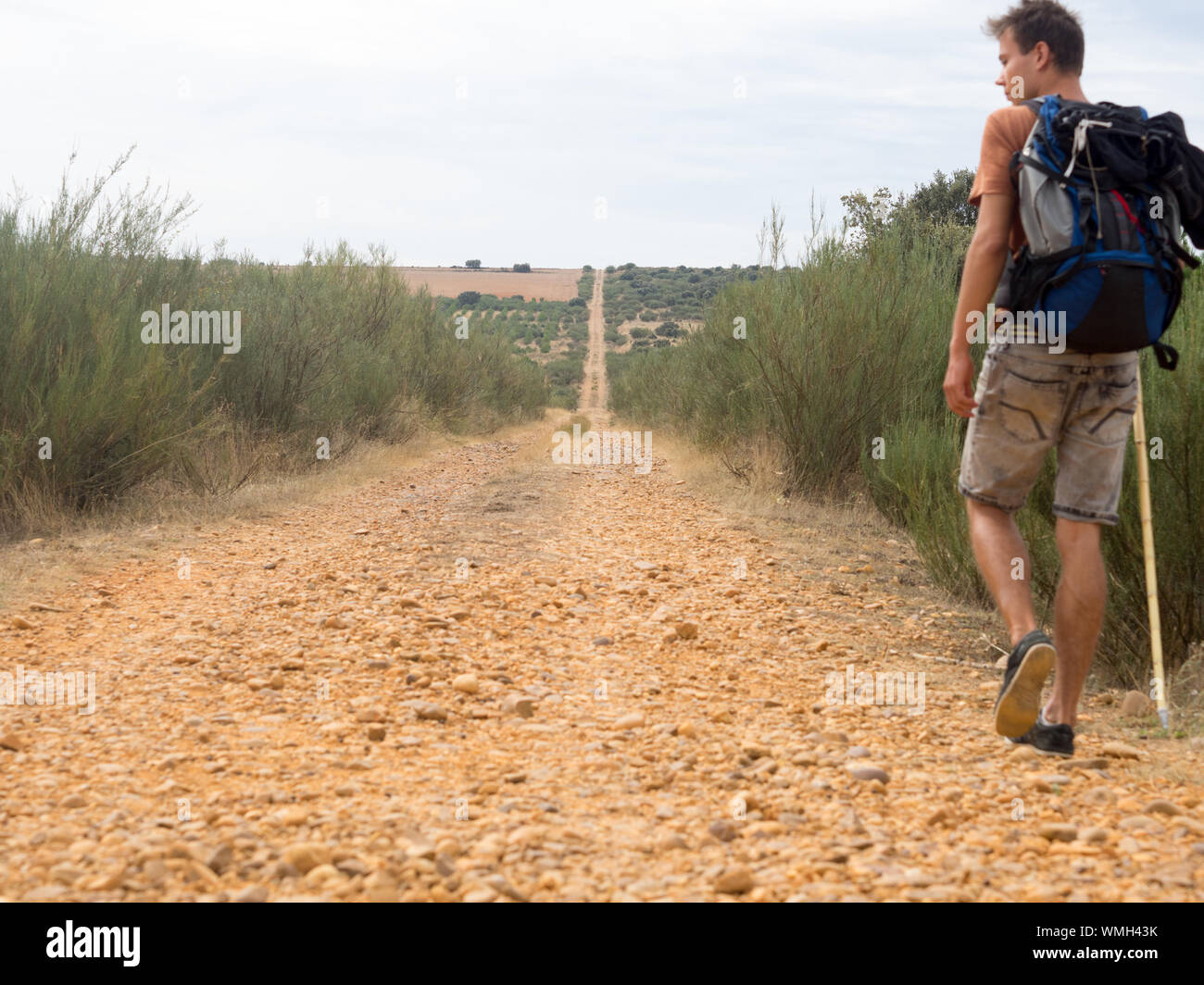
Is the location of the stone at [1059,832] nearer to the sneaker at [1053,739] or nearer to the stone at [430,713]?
the sneaker at [1053,739]

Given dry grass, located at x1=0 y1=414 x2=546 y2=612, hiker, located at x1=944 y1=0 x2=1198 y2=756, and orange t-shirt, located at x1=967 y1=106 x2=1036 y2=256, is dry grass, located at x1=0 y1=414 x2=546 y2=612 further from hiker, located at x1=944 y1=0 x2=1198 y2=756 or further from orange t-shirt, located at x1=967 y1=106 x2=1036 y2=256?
orange t-shirt, located at x1=967 y1=106 x2=1036 y2=256

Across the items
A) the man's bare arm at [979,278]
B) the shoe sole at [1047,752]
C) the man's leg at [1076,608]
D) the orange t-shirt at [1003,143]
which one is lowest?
the shoe sole at [1047,752]

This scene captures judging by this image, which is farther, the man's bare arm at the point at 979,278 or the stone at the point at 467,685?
the stone at the point at 467,685

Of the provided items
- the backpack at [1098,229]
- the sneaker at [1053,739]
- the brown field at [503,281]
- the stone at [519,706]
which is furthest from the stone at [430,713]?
the brown field at [503,281]

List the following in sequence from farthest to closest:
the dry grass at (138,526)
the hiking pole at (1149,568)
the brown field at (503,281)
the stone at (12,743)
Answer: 1. the brown field at (503,281)
2. the dry grass at (138,526)
3. the hiking pole at (1149,568)
4. the stone at (12,743)

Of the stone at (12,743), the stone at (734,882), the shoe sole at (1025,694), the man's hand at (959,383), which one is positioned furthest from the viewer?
the man's hand at (959,383)

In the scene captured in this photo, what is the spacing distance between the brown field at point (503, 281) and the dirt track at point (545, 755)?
2562 inches

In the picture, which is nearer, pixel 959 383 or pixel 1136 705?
pixel 959 383

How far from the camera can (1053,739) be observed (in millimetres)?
3316

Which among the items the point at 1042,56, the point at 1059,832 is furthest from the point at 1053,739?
the point at 1042,56

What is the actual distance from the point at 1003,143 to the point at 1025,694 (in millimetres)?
1744

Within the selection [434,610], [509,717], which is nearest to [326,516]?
[434,610]

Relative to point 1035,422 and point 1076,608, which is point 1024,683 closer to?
point 1076,608

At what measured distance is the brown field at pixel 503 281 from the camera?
75.5m
